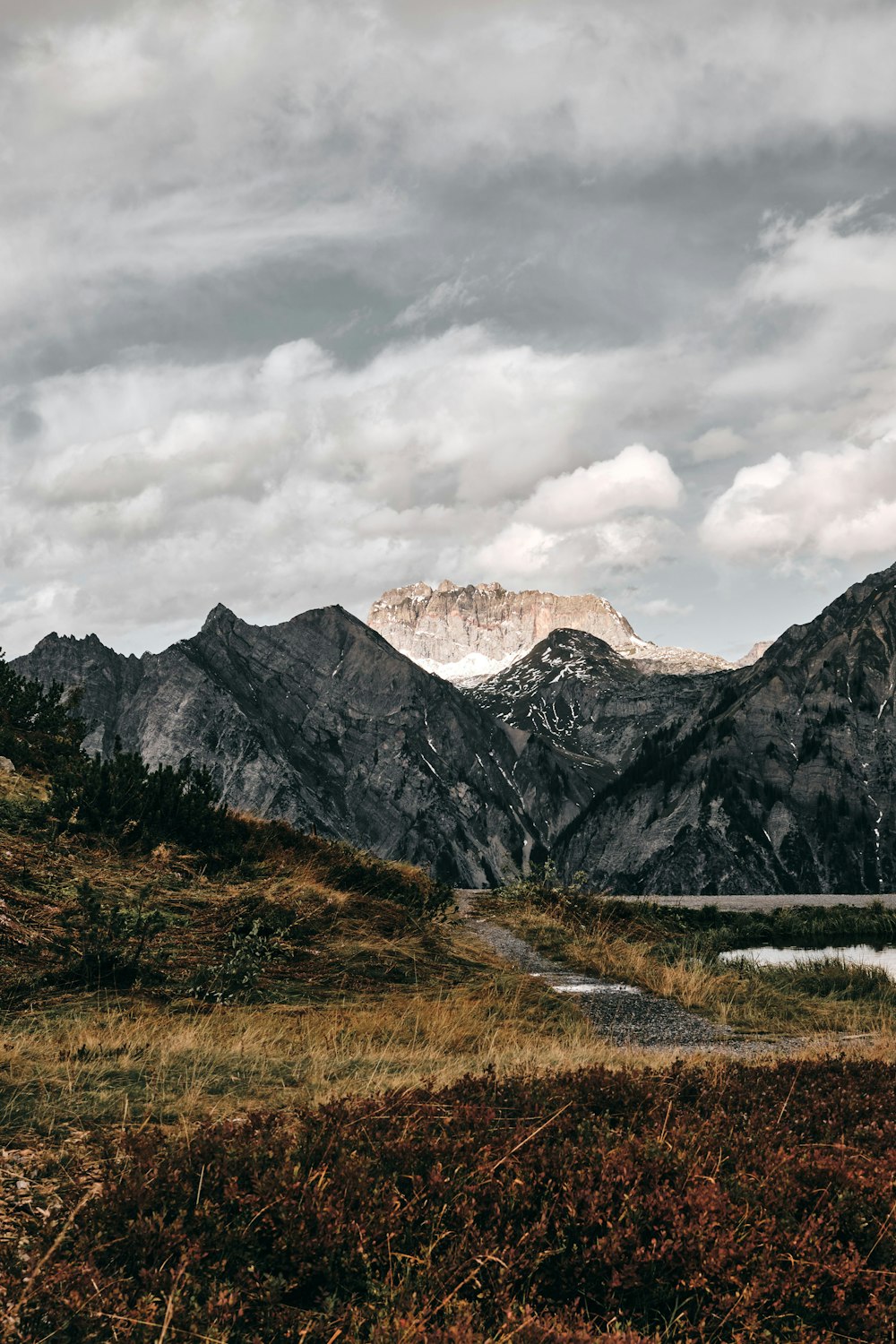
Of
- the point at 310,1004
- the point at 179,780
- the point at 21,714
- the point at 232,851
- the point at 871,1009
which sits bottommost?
the point at 871,1009

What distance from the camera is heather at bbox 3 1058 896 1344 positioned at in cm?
368

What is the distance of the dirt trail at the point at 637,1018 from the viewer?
34.3 feet

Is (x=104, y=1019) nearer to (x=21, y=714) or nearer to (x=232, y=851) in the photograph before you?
(x=232, y=851)

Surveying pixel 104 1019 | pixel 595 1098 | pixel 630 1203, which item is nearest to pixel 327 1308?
pixel 630 1203

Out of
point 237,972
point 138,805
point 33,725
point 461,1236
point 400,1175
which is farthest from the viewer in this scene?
point 33,725

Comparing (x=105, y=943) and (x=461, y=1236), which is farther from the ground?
(x=105, y=943)

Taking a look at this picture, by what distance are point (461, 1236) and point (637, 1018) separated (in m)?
8.52

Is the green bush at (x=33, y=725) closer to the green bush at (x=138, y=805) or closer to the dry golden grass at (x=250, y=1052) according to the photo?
the green bush at (x=138, y=805)

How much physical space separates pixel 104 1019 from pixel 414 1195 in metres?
5.70

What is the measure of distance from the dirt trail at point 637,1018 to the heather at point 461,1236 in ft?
16.7

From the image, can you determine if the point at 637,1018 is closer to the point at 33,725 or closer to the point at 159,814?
the point at 159,814

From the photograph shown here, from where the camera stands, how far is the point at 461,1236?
4.22 meters

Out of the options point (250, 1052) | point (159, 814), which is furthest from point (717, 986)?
point (159, 814)

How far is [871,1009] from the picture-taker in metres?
14.0
